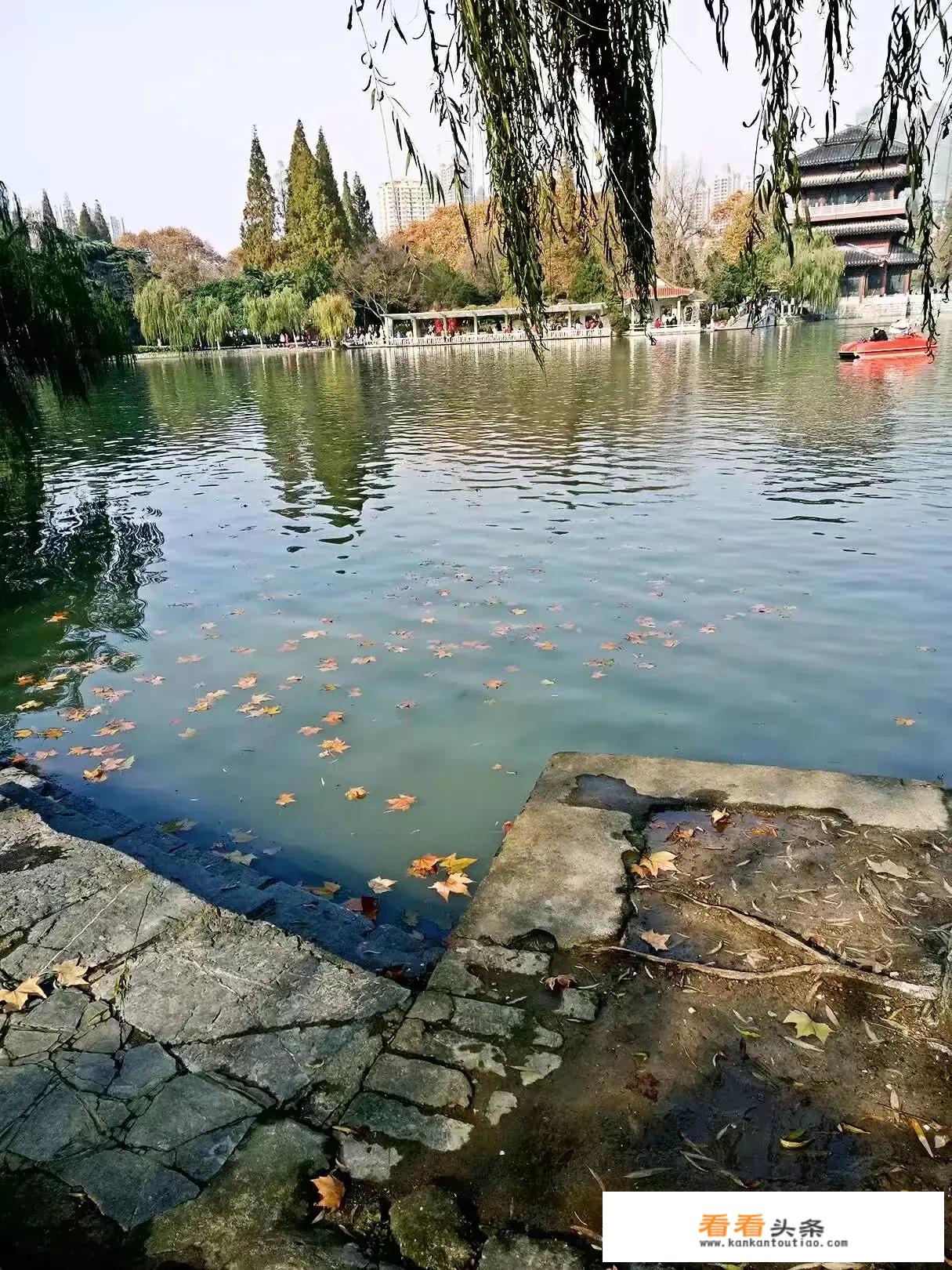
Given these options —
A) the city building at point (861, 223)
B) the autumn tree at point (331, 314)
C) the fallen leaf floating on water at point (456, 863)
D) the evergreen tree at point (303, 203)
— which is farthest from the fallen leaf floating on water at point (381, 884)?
the evergreen tree at point (303, 203)

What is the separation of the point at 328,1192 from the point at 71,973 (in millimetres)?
1657

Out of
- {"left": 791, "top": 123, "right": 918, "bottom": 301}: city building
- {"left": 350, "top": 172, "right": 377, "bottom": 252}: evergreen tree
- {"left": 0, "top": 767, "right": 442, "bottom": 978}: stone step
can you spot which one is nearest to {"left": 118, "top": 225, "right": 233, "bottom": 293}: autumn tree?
{"left": 350, "top": 172, "right": 377, "bottom": 252}: evergreen tree

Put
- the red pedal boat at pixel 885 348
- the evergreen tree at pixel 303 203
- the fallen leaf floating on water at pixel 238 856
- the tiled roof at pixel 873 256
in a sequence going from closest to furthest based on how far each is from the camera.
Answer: the fallen leaf floating on water at pixel 238 856
the red pedal boat at pixel 885 348
the tiled roof at pixel 873 256
the evergreen tree at pixel 303 203

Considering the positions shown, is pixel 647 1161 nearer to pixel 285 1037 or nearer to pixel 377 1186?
pixel 377 1186

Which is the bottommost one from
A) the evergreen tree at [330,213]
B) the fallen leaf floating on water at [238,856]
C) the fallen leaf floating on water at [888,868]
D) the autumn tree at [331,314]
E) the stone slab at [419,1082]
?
the fallen leaf floating on water at [238,856]

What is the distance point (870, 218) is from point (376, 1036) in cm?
8002

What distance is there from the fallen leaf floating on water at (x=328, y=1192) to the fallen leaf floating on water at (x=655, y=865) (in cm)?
174

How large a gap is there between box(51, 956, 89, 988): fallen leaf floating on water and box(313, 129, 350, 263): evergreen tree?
7748cm

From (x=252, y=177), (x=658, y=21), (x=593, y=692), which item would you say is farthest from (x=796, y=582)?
(x=252, y=177)

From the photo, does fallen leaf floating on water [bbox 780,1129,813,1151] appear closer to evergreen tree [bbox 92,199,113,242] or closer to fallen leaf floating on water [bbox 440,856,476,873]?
fallen leaf floating on water [bbox 440,856,476,873]

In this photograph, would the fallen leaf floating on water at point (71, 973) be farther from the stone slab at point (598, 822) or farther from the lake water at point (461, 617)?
the stone slab at point (598, 822)

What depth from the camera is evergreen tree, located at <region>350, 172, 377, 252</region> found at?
85.2 meters

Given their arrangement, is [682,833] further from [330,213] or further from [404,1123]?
[330,213]

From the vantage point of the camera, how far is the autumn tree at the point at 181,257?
68.8 meters
